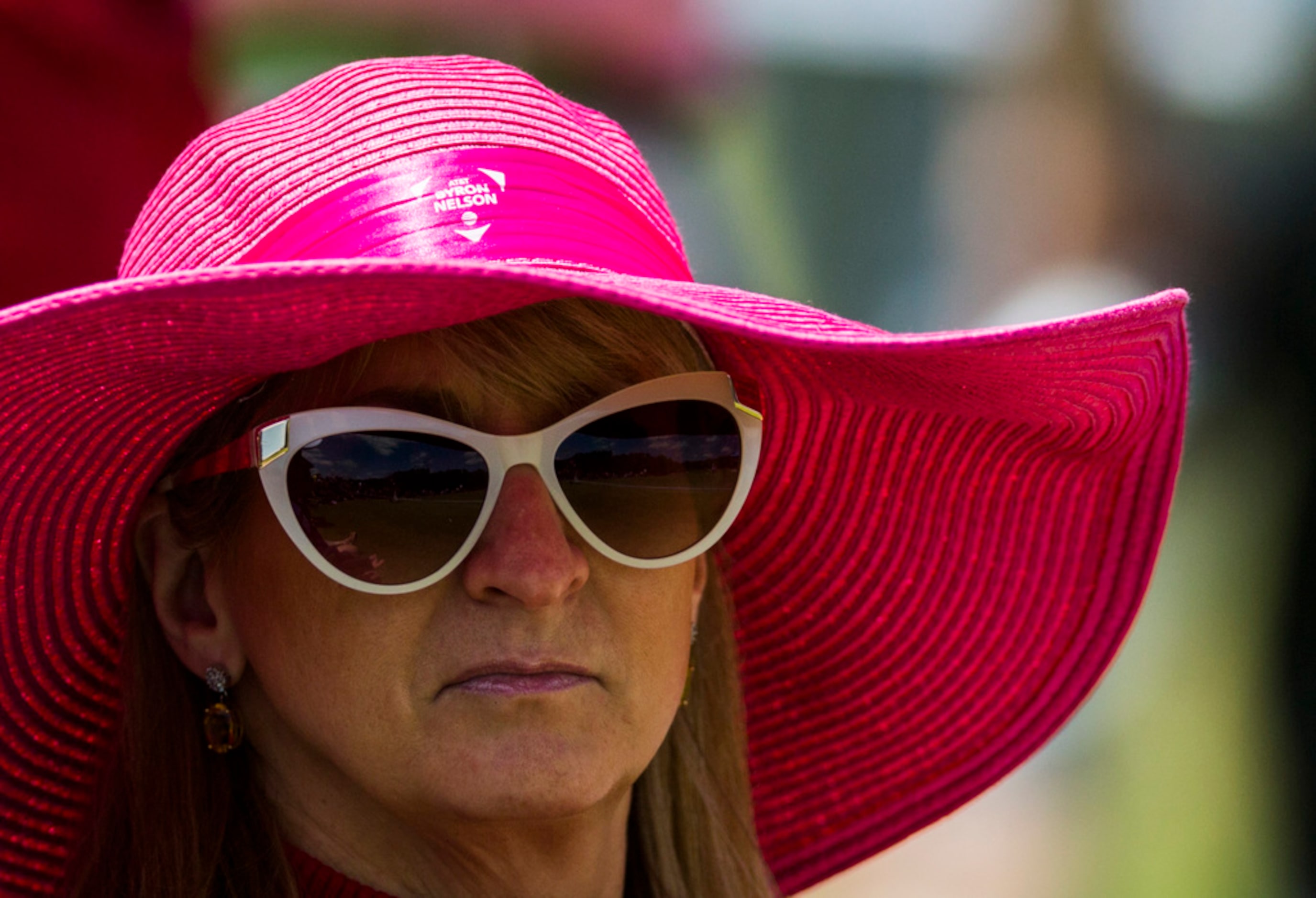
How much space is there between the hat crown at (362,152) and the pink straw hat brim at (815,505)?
14 cm

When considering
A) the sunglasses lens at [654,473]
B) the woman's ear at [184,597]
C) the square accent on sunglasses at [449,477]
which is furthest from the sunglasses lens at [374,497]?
the woman's ear at [184,597]

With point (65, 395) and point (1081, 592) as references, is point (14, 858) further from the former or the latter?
point (1081, 592)

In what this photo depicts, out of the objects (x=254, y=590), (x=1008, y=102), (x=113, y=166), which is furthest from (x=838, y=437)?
(x=1008, y=102)

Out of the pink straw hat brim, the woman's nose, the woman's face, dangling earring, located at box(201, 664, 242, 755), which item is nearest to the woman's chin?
the woman's face

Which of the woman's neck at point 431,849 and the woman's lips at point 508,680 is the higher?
the woman's lips at point 508,680

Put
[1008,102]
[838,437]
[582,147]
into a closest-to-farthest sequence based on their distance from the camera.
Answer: [582,147] → [838,437] → [1008,102]

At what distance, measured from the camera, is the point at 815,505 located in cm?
195

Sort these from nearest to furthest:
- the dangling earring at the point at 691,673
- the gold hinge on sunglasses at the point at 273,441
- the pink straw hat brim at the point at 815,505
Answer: the pink straw hat brim at the point at 815,505, the gold hinge on sunglasses at the point at 273,441, the dangling earring at the point at 691,673

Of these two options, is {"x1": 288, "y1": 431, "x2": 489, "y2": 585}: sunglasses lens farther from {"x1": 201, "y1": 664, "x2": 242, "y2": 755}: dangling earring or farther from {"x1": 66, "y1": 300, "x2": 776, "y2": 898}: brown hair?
{"x1": 201, "y1": 664, "x2": 242, "y2": 755}: dangling earring

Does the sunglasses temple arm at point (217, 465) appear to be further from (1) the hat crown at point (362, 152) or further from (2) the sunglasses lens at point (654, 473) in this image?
(2) the sunglasses lens at point (654, 473)

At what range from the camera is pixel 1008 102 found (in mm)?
4770

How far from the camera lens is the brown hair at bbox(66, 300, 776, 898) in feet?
4.98

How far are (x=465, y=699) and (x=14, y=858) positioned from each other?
562 mm

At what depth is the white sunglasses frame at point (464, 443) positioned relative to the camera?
142 cm
